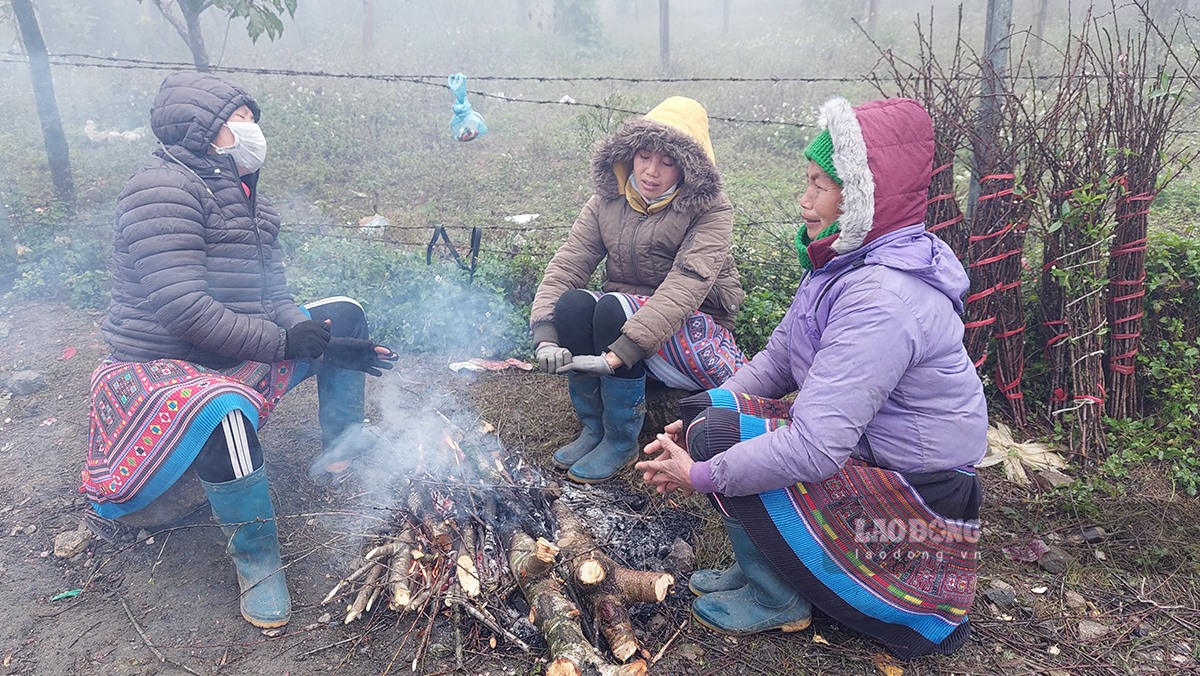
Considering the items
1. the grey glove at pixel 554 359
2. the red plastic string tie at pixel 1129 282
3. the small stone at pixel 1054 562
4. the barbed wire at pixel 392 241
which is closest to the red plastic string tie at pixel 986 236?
the red plastic string tie at pixel 1129 282

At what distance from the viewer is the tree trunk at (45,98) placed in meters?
6.36

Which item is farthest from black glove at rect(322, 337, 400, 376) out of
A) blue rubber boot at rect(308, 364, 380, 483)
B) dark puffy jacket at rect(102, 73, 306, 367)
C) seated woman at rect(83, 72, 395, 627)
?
dark puffy jacket at rect(102, 73, 306, 367)

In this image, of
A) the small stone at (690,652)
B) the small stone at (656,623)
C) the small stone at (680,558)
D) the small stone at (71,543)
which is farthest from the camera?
the small stone at (71,543)

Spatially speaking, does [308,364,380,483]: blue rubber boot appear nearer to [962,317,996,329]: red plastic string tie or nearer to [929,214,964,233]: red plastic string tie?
[929,214,964,233]: red plastic string tie

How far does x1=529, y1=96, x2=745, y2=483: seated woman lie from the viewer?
3.20 metres

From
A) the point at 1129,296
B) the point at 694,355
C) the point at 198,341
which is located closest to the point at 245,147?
the point at 198,341

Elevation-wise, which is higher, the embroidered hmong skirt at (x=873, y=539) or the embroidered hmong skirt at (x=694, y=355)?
the embroidered hmong skirt at (x=694, y=355)

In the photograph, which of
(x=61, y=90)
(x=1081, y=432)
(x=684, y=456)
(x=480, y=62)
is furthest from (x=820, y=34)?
(x=684, y=456)

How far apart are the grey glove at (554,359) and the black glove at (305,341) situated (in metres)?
1.00

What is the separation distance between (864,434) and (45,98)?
802 centimetres

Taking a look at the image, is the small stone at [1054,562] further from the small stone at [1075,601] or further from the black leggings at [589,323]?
the black leggings at [589,323]

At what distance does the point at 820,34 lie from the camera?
68.3 ft

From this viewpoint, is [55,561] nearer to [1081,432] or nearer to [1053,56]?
[1081,432]

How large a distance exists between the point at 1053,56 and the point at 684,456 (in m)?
15.1
